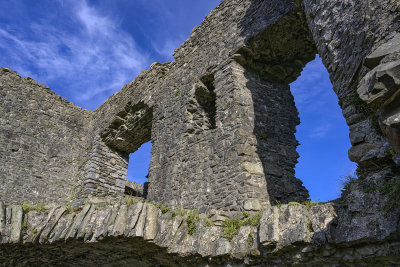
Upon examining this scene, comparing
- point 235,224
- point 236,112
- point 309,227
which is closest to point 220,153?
point 236,112

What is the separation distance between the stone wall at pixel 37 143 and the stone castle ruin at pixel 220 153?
0.04m

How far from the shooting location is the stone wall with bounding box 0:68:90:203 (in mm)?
11953

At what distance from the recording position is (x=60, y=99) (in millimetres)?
14414

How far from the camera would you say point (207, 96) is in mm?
9195

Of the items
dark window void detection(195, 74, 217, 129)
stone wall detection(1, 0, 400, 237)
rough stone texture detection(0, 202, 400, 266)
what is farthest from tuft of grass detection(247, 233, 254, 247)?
dark window void detection(195, 74, 217, 129)

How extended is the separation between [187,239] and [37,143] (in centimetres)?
995

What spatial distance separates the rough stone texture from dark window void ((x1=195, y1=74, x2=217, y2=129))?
4163mm

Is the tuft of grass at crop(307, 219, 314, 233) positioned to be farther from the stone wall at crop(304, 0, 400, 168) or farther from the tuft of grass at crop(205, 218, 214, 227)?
the tuft of grass at crop(205, 218, 214, 227)

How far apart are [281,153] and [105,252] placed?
4130 millimetres

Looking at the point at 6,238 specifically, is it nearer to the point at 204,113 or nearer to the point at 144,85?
the point at 204,113

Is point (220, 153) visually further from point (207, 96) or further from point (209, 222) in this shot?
point (209, 222)

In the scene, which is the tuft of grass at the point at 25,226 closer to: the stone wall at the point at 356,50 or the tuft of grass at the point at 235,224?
the tuft of grass at the point at 235,224

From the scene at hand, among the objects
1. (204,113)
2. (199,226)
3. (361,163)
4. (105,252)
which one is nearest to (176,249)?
(199,226)

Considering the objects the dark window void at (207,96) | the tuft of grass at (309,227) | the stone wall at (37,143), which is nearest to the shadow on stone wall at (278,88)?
the dark window void at (207,96)
